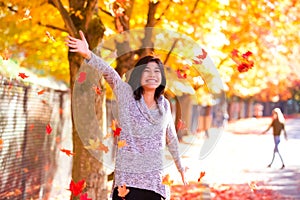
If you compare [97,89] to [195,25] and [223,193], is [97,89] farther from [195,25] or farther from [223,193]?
[223,193]

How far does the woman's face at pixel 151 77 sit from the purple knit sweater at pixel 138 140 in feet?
0.41

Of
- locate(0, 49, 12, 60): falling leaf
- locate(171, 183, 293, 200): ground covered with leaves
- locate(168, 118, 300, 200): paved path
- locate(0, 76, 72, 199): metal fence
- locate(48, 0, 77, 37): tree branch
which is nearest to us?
locate(0, 49, 12, 60): falling leaf

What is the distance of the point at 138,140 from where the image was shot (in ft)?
13.3

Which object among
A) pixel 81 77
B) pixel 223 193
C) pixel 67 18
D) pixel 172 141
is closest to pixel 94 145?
pixel 81 77

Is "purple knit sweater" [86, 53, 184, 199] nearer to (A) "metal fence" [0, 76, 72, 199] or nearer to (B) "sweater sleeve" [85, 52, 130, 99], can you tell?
(B) "sweater sleeve" [85, 52, 130, 99]

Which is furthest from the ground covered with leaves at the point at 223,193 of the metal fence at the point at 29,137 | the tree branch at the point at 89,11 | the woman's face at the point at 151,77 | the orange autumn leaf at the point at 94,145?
the woman's face at the point at 151,77

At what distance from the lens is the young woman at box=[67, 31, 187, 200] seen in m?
4.05

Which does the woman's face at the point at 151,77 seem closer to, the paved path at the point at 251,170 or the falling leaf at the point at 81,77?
the falling leaf at the point at 81,77

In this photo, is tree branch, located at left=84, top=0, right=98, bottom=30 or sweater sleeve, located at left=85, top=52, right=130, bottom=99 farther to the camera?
tree branch, located at left=84, top=0, right=98, bottom=30

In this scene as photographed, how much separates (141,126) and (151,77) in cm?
42

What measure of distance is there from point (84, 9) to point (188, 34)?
3.59 meters

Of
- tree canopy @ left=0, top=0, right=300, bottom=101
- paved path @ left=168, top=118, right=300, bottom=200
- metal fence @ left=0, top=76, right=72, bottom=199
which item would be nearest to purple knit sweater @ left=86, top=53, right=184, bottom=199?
metal fence @ left=0, top=76, right=72, bottom=199

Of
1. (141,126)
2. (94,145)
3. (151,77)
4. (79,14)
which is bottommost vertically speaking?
(94,145)

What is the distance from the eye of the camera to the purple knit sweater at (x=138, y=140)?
4.05 meters
